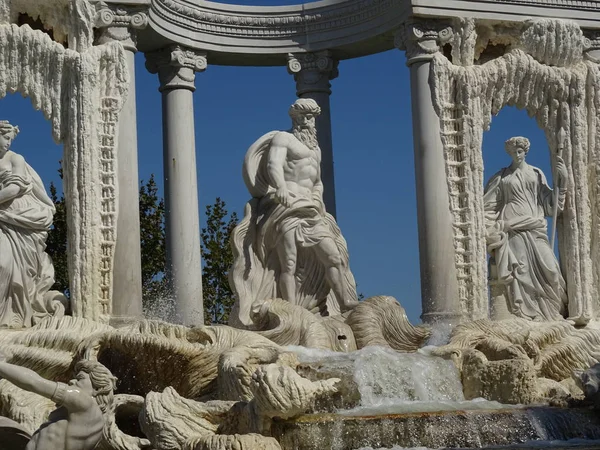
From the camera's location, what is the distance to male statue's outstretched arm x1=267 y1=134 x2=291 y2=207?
21062 millimetres

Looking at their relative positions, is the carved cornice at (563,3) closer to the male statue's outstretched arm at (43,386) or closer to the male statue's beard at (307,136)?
the male statue's beard at (307,136)

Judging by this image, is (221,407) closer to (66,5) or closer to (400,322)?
(400,322)

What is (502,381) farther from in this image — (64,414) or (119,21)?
(119,21)

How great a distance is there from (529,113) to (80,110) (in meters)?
8.19

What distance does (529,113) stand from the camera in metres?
23.9

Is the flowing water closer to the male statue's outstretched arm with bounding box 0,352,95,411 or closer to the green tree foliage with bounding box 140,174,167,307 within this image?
the male statue's outstretched arm with bounding box 0,352,95,411

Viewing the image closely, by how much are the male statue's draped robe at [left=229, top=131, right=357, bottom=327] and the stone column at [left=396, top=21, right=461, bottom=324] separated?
147cm

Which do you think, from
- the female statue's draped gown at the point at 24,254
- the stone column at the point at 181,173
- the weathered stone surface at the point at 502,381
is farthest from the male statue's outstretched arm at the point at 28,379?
the stone column at the point at 181,173

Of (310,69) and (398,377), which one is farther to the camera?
(310,69)

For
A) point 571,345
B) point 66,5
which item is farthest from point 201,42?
point 571,345

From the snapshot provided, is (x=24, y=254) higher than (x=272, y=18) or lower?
lower

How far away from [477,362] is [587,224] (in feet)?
23.2

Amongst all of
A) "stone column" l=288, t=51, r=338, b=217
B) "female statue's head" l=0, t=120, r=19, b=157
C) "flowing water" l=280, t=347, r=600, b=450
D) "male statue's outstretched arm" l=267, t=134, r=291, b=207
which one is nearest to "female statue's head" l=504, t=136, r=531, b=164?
"stone column" l=288, t=51, r=338, b=217

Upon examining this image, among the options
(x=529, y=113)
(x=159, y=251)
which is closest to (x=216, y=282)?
(x=159, y=251)
